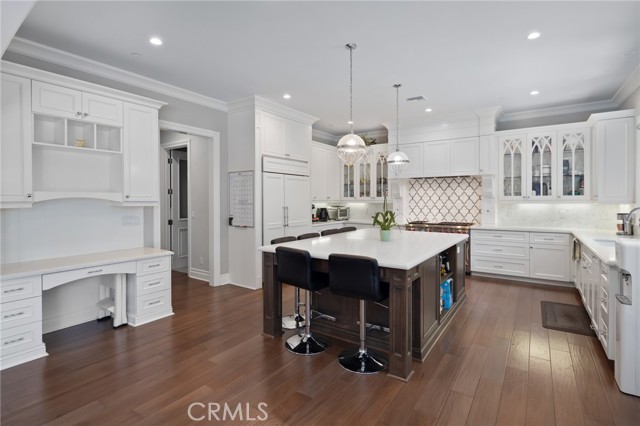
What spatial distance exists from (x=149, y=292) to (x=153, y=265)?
0.98 ft

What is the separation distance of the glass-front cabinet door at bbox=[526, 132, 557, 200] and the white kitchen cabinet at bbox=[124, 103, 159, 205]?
5.52 metres

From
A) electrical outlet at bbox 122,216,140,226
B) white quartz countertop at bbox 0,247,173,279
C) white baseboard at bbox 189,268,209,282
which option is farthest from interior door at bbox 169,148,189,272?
white quartz countertop at bbox 0,247,173,279

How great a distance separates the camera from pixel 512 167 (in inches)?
217

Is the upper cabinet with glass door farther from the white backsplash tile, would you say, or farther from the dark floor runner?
the dark floor runner

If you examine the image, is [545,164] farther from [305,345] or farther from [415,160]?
[305,345]

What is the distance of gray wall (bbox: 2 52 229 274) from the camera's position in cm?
338

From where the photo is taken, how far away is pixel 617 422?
1.99 meters

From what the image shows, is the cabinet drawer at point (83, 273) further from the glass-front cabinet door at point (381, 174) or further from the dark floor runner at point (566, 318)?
the glass-front cabinet door at point (381, 174)

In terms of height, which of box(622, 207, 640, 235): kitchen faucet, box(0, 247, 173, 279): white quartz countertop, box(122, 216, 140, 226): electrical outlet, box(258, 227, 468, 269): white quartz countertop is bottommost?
box(0, 247, 173, 279): white quartz countertop

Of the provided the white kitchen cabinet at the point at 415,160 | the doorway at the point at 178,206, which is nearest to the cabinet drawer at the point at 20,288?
the doorway at the point at 178,206

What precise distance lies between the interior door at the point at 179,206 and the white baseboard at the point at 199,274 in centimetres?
77

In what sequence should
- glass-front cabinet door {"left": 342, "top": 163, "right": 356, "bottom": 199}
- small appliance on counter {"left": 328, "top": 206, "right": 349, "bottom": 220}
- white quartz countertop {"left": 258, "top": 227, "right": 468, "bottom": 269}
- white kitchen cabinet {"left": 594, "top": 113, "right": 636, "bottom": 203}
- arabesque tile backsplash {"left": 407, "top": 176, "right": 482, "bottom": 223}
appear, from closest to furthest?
white quartz countertop {"left": 258, "top": 227, "right": 468, "bottom": 269}
white kitchen cabinet {"left": 594, "top": 113, "right": 636, "bottom": 203}
arabesque tile backsplash {"left": 407, "top": 176, "right": 482, "bottom": 223}
small appliance on counter {"left": 328, "top": 206, "right": 349, "bottom": 220}
glass-front cabinet door {"left": 342, "top": 163, "right": 356, "bottom": 199}

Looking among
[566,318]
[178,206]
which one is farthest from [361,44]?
[178,206]

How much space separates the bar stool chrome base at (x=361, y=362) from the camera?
8.55ft
